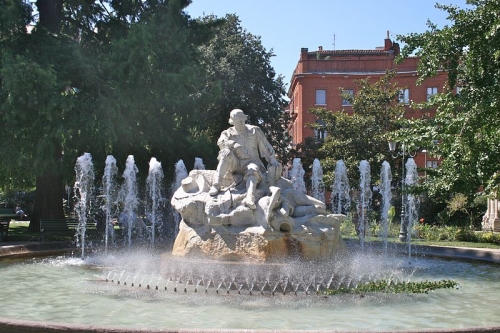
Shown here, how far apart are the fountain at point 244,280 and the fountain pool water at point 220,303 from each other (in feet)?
0.06

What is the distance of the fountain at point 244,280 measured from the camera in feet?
24.4

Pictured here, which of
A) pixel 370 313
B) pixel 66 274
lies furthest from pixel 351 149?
pixel 370 313

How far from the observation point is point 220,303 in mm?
8414

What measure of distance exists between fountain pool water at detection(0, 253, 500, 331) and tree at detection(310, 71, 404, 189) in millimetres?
18496

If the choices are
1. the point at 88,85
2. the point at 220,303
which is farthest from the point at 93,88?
the point at 220,303

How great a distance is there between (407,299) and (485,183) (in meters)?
6.87

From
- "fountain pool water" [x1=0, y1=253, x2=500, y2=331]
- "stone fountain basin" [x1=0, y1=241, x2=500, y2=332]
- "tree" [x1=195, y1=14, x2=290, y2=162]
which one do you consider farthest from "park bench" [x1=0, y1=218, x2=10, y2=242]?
"tree" [x1=195, y1=14, x2=290, y2=162]

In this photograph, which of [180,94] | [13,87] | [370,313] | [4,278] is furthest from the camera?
[180,94]

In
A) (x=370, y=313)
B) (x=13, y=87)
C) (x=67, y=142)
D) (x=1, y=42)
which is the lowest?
(x=370, y=313)

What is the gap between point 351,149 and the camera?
100 ft

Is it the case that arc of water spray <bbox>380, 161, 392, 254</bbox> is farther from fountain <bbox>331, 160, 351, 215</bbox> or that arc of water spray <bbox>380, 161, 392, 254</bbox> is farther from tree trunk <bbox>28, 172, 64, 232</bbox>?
tree trunk <bbox>28, 172, 64, 232</bbox>

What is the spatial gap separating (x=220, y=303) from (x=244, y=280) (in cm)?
127

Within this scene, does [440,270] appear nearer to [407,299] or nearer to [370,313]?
[407,299]

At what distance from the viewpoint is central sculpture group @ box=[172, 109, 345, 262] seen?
10.8m
